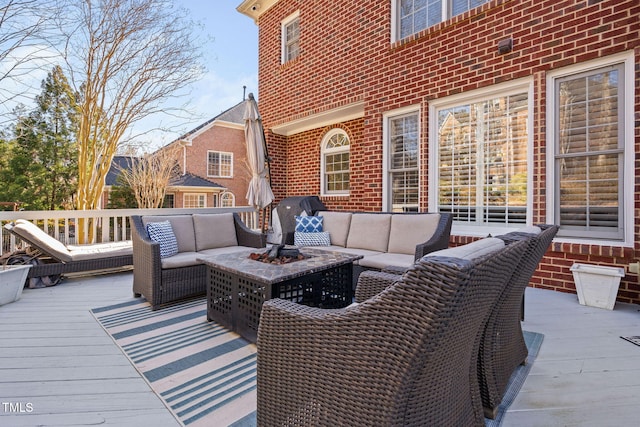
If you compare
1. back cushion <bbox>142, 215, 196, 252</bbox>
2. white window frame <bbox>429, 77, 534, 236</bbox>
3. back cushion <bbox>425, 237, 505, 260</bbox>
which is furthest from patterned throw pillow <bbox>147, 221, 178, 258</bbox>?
white window frame <bbox>429, 77, 534, 236</bbox>

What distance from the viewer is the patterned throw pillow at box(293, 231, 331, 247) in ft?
14.9

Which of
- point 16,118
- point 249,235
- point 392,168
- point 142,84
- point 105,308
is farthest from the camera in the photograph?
point 142,84

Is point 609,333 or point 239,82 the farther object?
point 239,82

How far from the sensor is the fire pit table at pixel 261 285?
8.02 feet

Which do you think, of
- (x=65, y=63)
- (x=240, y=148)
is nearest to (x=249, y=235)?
(x=65, y=63)

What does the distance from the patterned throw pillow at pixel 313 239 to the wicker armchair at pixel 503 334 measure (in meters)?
2.87

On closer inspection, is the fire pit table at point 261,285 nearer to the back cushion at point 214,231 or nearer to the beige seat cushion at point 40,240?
the back cushion at point 214,231

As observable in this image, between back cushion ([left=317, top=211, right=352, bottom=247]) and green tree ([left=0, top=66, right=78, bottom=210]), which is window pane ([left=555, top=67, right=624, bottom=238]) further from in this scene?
green tree ([left=0, top=66, right=78, bottom=210])

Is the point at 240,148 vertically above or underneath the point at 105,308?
above

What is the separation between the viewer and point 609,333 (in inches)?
103

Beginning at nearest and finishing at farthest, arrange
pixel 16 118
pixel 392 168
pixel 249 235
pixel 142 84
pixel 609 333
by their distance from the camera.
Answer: pixel 609 333 < pixel 249 235 < pixel 16 118 < pixel 392 168 < pixel 142 84

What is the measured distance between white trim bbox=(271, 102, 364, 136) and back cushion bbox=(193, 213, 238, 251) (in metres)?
3.01

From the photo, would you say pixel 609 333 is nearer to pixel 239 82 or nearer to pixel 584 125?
pixel 584 125

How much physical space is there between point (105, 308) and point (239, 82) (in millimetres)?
16433
